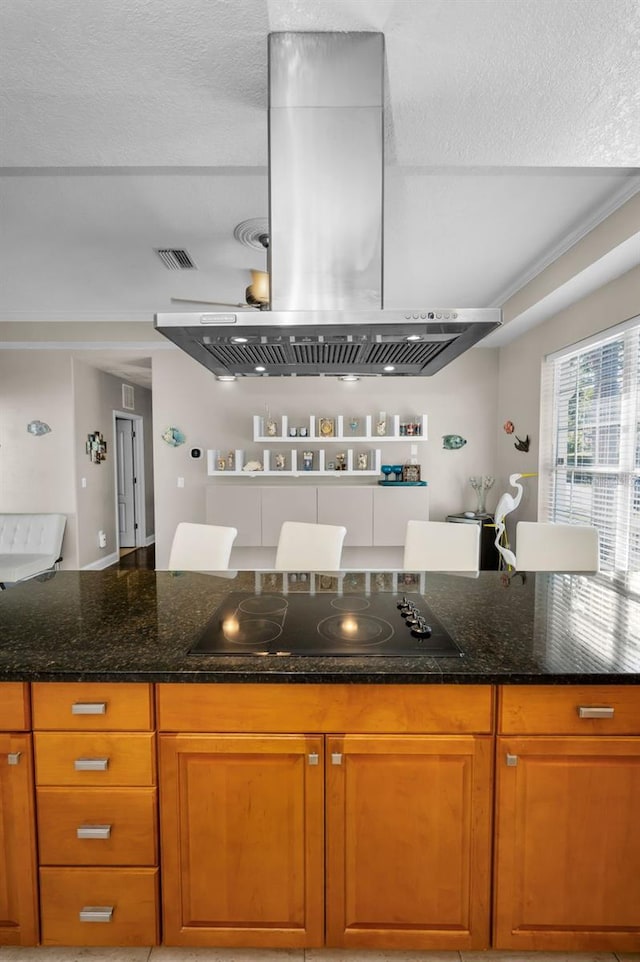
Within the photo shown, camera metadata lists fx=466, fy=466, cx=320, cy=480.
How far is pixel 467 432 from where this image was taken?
511 cm

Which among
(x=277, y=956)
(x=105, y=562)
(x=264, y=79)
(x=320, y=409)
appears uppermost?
(x=264, y=79)

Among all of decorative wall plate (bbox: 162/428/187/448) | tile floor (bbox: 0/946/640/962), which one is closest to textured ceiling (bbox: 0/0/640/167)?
tile floor (bbox: 0/946/640/962)

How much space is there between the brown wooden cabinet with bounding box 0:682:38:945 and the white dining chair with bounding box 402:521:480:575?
1.81m

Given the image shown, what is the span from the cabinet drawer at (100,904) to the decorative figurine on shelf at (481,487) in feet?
14.3

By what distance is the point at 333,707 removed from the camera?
126cm

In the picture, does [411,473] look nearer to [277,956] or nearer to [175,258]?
[175,258]

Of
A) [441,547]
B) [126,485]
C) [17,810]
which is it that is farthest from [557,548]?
[126,485]

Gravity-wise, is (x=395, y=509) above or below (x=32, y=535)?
above

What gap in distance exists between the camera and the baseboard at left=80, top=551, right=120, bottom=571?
5.55 m

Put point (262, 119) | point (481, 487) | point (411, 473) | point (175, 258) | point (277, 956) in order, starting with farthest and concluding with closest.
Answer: point (481, 487) < point (411, 473) < point (175, 258) < point (262, 119) < point (277, 956)

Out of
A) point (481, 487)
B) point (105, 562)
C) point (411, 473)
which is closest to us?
point (411, 473)

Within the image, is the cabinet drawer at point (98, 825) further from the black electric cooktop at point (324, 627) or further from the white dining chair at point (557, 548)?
the white dining chair at point (557, 548)

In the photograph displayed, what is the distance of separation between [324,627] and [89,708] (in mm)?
704

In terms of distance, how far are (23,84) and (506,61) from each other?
1.50m
